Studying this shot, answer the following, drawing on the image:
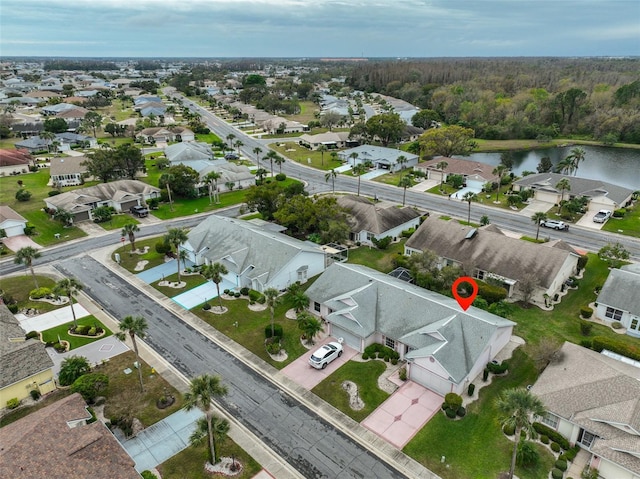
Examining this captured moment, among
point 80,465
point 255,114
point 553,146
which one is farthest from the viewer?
point 255,114

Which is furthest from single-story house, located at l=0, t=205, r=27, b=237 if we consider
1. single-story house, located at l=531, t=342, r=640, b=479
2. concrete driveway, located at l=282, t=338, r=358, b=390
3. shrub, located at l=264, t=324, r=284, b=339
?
single-story house, located at l=531, t=342, r=640, b=479

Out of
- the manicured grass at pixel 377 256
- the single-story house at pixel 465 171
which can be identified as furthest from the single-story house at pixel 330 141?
the manicured grass at pixel 377 256

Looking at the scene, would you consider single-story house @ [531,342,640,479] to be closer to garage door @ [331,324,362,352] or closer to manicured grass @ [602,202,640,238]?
garage door @ [331,324,362,352]

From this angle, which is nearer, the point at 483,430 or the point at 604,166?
the point at 483,430

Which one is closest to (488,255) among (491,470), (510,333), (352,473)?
(510,333)

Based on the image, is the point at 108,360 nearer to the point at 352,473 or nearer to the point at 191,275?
the point at 191,275

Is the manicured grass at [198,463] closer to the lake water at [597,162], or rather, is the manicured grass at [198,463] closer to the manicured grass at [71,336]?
the manicured grass at [71,336]
